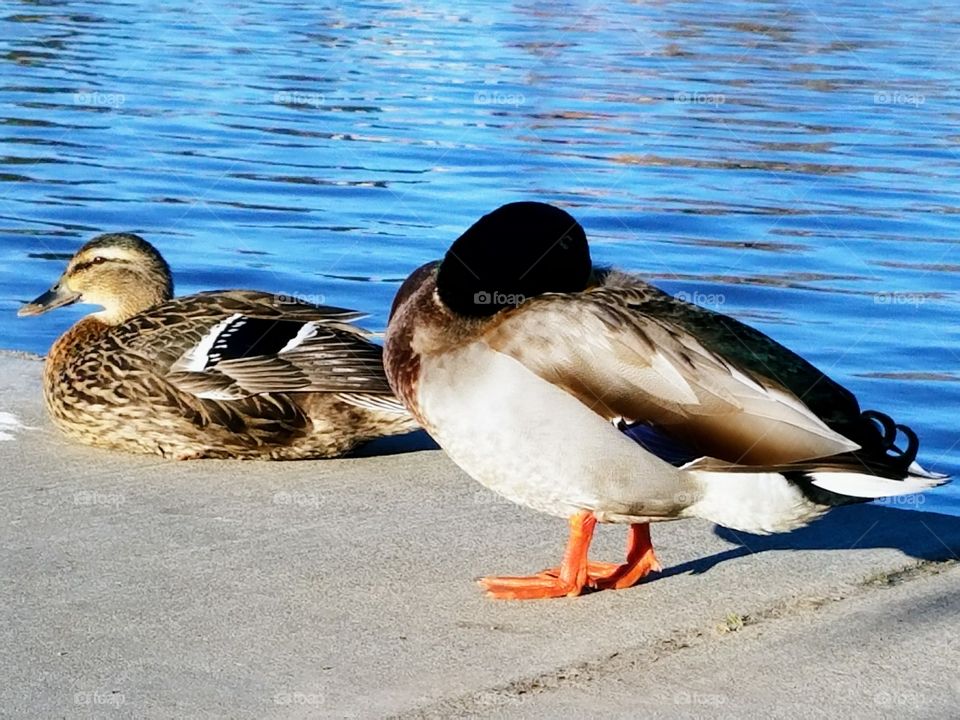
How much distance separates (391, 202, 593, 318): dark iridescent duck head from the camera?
4395mm

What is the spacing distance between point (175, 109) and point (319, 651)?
14178mm

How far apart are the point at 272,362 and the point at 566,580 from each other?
1.84 metres

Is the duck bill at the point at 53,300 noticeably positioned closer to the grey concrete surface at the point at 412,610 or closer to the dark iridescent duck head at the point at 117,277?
the dark iridescent duck head at the point at 117,277

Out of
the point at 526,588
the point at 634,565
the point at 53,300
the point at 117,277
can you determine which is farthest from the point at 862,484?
the point at 53,300

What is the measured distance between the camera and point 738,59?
24031 millimetres

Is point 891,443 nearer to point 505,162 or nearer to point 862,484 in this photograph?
point 862,484

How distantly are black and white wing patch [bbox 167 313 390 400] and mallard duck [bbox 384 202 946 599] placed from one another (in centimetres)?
151

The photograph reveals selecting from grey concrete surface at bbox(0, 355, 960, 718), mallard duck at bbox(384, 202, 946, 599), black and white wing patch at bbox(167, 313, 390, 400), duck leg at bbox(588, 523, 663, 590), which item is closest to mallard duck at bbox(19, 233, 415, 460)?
black and white wing patch at bbox(167, 313, 390, 400)

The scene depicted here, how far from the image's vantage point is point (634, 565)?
4.66 meters

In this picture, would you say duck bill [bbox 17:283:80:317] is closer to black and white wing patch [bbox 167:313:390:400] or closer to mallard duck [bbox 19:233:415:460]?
mallard duck [bbox 19:233:415:460]

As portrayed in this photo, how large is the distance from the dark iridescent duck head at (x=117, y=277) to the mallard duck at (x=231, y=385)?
520mm

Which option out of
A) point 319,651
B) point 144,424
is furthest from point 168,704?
point 144,424

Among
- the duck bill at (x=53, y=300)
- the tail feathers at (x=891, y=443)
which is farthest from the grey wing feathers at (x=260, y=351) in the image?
the tail feathers at (x=891, y=443)

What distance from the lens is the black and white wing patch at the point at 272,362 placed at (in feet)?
19.4
